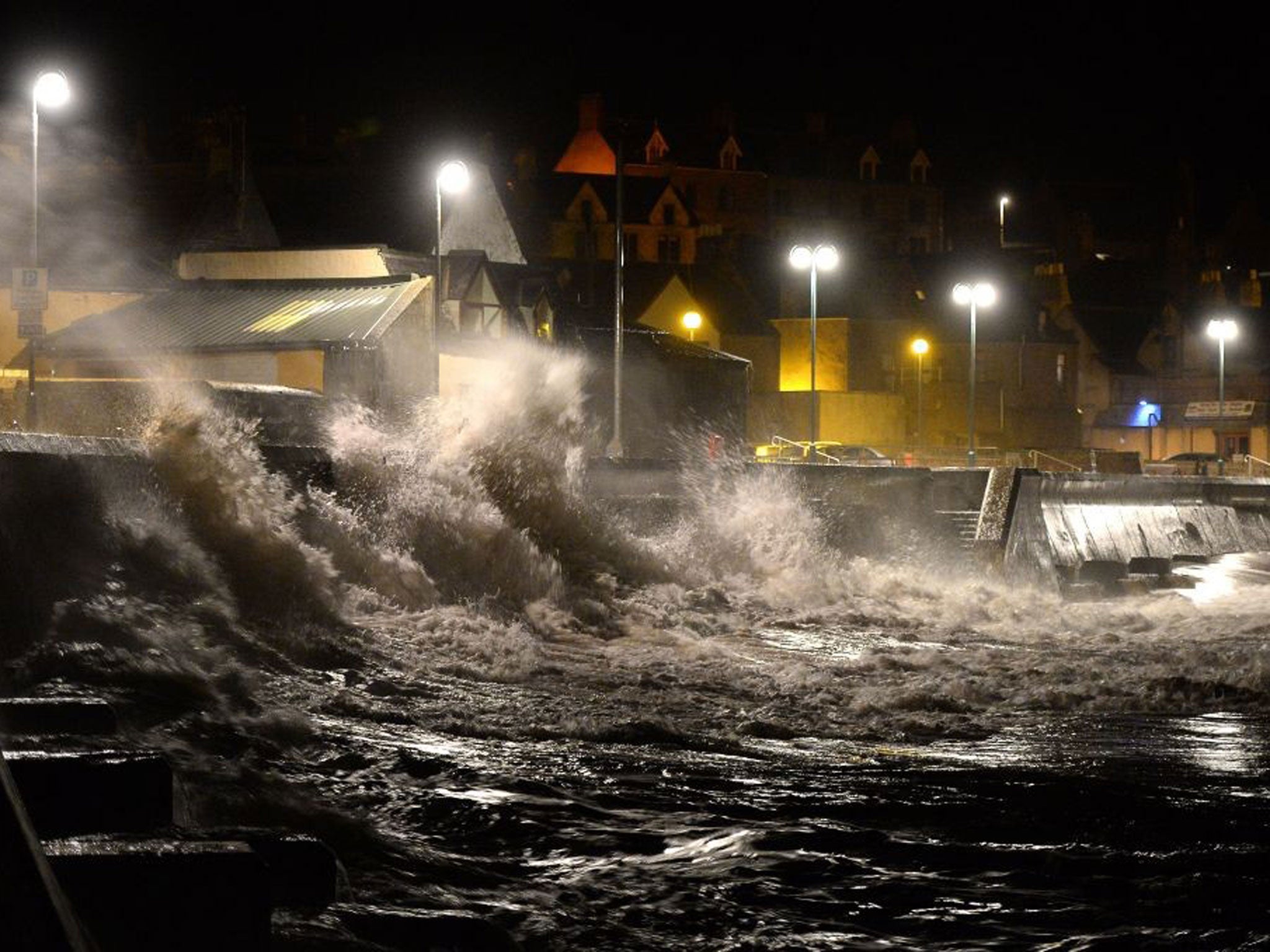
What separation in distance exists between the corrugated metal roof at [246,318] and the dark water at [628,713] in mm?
16141

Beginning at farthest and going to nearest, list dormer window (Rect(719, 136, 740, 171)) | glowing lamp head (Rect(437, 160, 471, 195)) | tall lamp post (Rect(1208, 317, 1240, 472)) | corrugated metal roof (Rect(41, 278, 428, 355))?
1. dormer window (Rect(719, 136, 740, 171))
2. tall lamp post (Rect(1208, 317, 1240, 472))
3. corrugated metal roof (Rect(41, 278, 428, 355))
4. glowing lamp head (Rect(437, 160, 471, 195))

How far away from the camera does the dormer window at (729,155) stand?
119 m

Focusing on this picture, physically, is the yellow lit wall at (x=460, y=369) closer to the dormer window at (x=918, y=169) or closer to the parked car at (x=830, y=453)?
the parked car at (x=830, y=453)

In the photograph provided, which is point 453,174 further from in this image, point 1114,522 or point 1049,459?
point 1049,459

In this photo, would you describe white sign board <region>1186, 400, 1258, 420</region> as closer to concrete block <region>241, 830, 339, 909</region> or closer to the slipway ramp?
the slipway ramp

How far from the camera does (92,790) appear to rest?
7.42 meters

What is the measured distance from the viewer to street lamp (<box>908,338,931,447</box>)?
79.2 m

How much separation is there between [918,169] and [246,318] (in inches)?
3544

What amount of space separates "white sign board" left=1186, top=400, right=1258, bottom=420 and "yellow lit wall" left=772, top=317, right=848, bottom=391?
17366 mm

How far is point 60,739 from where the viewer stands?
8.92m

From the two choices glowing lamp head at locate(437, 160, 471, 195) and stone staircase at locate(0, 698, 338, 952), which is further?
glowing lamp head at locate(437, 160, 471, 195)

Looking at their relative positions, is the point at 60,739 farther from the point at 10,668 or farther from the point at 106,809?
the point at 10,668

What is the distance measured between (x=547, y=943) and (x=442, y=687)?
8.15 meters

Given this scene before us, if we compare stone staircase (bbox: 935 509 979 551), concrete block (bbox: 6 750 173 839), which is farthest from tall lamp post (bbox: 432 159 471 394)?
concrete block (bbox: 6 750 173 839)
